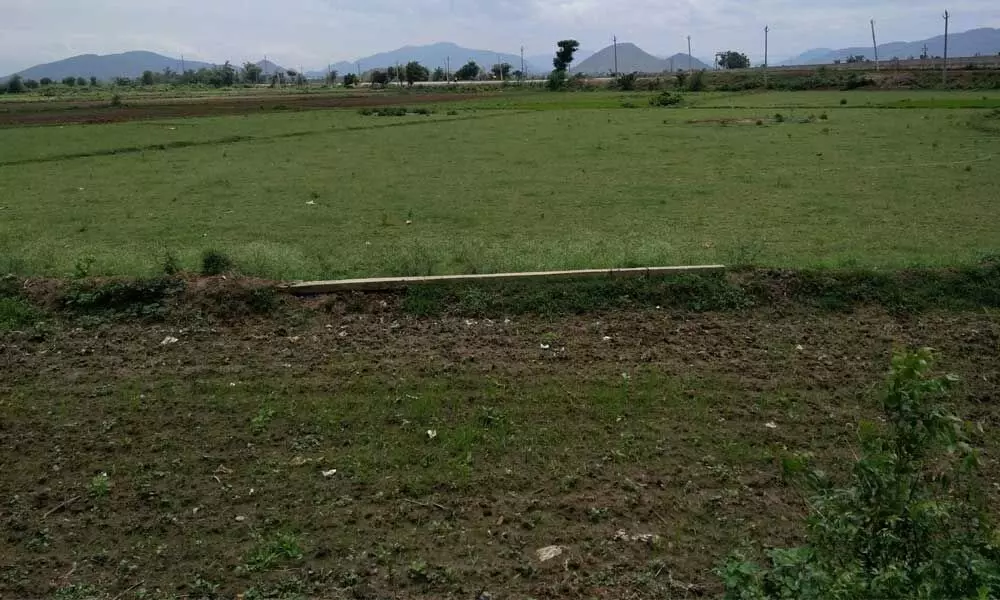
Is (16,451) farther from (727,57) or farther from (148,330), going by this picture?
(727,57)

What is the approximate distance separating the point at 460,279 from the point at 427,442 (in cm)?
262

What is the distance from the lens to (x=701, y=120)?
29.2 m

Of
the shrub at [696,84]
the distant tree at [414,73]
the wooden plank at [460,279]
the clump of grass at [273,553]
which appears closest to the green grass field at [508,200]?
the wooden plank at [460,279]

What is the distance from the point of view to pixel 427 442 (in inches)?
180

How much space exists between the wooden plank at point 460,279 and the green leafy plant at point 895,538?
398cm

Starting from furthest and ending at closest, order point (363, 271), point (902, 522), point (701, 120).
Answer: point (701, 120) < point (363, 271) < point (902, 522)

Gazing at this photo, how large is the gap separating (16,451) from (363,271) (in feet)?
12.3

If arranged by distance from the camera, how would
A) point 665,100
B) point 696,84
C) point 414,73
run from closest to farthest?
point 665,100 < point 696,84 < point 414,73

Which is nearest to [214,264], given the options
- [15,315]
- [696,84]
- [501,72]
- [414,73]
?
[15,315]

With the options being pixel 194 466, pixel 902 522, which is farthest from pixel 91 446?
pixel 902 522

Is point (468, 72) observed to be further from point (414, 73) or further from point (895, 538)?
point (895, 538)

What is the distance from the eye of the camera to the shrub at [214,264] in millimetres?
7316

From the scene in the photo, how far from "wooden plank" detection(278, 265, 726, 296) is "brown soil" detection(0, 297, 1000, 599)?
281 mm

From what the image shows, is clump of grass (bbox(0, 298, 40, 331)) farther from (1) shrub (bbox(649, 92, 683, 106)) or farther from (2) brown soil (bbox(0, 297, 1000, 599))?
(1) shrub (bbox(649, 92, 683, 106))
